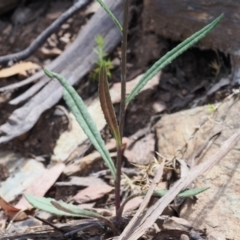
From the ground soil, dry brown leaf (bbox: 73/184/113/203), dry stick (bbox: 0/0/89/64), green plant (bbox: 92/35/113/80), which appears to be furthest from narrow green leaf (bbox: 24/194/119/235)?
dry stick (bbox: 0/0/89/64)

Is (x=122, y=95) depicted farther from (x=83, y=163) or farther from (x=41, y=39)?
(x=41, y=39)

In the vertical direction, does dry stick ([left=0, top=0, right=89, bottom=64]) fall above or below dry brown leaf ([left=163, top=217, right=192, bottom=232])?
above

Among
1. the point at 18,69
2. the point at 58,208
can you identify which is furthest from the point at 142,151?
the point at 18,69

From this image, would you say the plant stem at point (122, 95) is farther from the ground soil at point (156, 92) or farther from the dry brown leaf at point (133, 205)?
the ground soil at point (156, 92)

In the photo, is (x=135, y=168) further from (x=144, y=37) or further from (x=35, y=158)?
(x=144, y=37)

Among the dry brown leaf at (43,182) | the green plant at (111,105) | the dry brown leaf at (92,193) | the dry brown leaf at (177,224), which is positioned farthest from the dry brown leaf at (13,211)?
the dry brown leaf at (177,224)

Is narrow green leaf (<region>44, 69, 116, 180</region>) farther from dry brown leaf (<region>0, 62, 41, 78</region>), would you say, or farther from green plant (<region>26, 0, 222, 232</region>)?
dry brown leaf (<region>0, 62, 41, 78</region>)

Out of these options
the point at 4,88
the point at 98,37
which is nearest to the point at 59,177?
the point at 4,88
